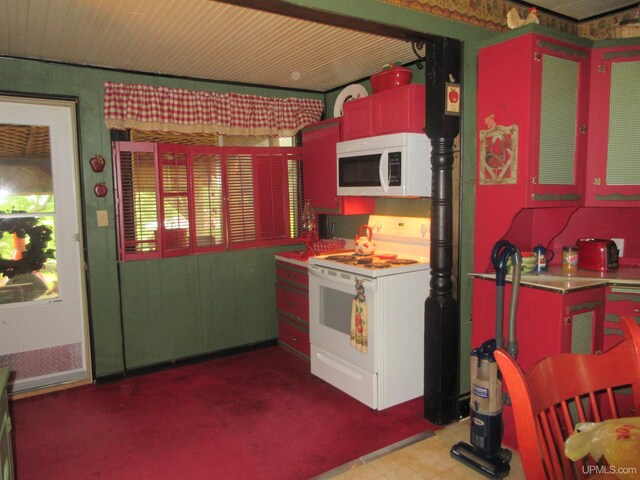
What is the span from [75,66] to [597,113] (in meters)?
3.47

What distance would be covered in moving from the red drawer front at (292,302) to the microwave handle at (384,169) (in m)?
1.21

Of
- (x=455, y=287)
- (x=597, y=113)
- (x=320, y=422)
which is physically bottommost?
(x=320, y=422)

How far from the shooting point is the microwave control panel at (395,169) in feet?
9.38

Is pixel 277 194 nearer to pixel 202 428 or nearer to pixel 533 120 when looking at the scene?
pixel 202 428

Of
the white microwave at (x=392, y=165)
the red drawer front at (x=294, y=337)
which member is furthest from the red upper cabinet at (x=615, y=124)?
the red drawer front at (x=294, y=337)

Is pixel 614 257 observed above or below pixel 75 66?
below

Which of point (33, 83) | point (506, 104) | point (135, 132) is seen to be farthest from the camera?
point (135, 132)

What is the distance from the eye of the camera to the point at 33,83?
3.18 metres

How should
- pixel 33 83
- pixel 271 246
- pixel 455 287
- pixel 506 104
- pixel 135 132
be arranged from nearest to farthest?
1. pixel 506 104
2. pixel 455 287
3. pixel 33 83
4. pixel 135 132
5. pixel 271 246

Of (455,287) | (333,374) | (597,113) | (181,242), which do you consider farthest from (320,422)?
(597,113)

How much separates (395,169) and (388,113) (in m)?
0.39

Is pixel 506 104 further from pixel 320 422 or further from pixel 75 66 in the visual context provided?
pixel 75 66

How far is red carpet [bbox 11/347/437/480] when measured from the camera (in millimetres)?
2436

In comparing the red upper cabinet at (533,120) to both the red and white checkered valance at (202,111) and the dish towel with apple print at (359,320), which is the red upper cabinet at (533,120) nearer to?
the dish towel with apple print at (359,320)
